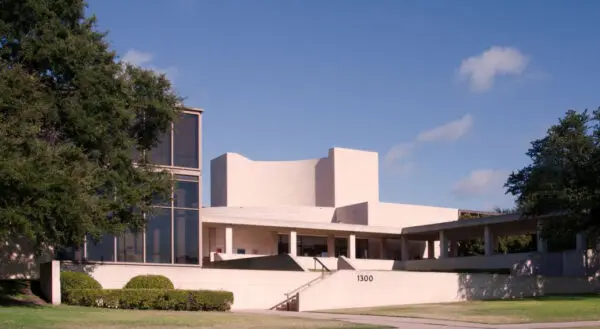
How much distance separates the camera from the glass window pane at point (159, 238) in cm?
3647

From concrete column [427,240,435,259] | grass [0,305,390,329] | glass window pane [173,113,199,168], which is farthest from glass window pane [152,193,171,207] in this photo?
concrete column [427,240,435,259]

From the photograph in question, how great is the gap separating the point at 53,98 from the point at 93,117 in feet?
4.95

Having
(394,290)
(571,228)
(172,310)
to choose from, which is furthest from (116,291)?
(571,228)

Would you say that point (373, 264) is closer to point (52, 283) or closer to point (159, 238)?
point (159, 238)

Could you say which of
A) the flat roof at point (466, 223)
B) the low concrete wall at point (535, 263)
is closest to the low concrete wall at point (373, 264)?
the flat roof at point (466, 223)

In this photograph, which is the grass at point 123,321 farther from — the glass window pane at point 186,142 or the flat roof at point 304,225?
the flat roof at point 304,225

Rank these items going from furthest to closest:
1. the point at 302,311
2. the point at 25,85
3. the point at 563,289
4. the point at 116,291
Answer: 1. the point at 563,289
2. the point at 302,311
3. the point at 116,291
4. the point at 25,85

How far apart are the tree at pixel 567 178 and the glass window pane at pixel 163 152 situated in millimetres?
18841

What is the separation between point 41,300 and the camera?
29078mm

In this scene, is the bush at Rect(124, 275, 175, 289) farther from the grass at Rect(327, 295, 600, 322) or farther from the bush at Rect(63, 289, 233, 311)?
the grass at Rect(327, 295, 600, 322)

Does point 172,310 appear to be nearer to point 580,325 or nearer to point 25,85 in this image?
point 25,85

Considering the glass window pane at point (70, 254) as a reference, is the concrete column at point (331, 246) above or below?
below

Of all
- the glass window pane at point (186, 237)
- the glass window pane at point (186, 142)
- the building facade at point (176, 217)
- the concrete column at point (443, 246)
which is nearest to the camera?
the building facade at point (176, 217)

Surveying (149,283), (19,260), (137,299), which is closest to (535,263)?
(149,283)
